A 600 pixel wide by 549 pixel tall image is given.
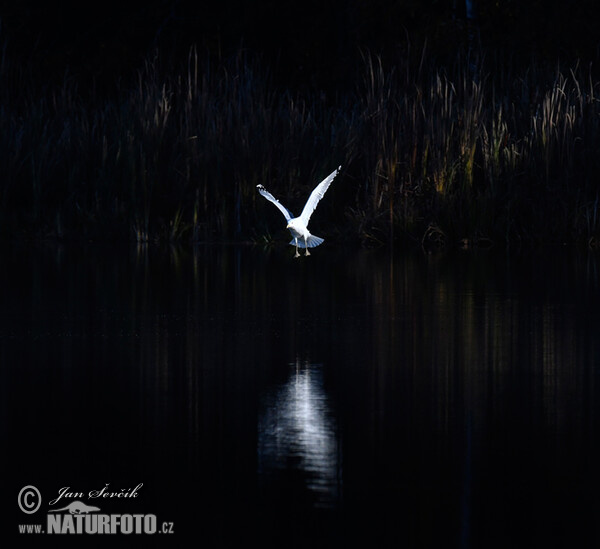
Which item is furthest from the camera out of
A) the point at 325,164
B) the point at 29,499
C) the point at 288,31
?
the point at 288,31

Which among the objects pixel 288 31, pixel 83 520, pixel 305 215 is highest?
pixel 288 31

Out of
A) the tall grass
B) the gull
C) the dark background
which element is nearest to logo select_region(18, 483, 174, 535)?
the gull

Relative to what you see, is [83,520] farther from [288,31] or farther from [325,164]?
[288,31]

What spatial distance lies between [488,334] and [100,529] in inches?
209

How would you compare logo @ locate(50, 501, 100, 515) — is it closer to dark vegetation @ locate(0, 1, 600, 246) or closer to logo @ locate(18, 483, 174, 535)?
logo @ locate(18, 483, 174, 535)

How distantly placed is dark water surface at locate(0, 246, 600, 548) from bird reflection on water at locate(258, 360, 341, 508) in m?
0.02

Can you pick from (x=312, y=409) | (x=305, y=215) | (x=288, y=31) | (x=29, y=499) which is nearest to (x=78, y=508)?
(x=29, y=499)

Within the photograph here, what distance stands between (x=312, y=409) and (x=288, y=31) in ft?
79.1

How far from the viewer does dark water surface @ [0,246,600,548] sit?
5.55 m

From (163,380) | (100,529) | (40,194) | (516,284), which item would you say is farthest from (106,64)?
(100,529)

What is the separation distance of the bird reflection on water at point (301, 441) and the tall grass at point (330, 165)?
11.3 m

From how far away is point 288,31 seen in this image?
1225 inches

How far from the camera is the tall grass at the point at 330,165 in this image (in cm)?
1970

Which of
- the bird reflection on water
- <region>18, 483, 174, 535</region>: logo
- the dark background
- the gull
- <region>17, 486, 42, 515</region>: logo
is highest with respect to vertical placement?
the dark background
